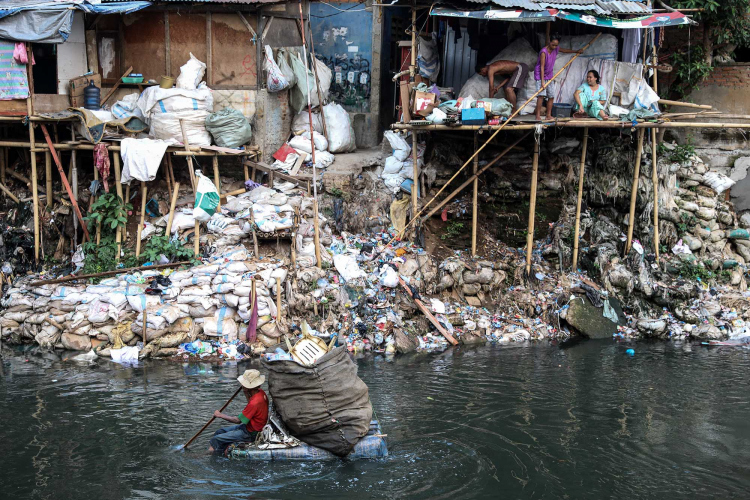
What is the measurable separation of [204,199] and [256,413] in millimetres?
5593

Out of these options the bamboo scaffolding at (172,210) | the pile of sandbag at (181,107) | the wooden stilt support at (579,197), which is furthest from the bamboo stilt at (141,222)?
the wooden stilt support at (579,197)

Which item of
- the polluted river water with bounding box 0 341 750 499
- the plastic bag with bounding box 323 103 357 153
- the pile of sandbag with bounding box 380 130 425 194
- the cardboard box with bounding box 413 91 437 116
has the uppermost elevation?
the cardboard box with bounding box 413 91 437 116

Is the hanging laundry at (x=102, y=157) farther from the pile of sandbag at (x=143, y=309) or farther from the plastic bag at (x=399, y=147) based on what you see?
the plastic bag at (x=399, y=147)

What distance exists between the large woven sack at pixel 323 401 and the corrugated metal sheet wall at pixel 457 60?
25.2 ft

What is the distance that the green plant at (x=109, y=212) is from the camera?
12281 millimetres

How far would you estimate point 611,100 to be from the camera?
12.9 meters

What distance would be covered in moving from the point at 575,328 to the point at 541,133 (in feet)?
11.0

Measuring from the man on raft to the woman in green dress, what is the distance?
25.0 feet

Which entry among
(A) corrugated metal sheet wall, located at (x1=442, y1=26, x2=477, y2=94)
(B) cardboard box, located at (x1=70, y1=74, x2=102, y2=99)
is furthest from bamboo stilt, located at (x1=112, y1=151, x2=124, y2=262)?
(A) corrugated metal sheet wall, located at (x1=442, y1=26, x2=477, y2=94)

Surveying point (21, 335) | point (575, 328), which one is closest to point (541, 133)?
point (575, 328)

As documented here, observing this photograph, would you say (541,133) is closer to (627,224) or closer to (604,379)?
(627,224)

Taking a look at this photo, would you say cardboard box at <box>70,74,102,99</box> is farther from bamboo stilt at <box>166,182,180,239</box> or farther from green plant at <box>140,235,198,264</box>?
green plant at <box>140,235,198,264</box>

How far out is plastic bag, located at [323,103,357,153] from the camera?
14406 millimetres

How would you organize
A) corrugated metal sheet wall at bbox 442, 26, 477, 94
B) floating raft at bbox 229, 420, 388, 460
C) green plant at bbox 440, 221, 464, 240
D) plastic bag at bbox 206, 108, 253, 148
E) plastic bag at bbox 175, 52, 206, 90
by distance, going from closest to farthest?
floating raft at bbox 229, 420, 388, 460 → plastic bag at bbox 206, 108, 253, 148 → plastic bag at bbox 175, 52, 206, 90 → green plant at bbox 440, 221, 464, 240 → corrugated metal sheet wall at bbox 442, 26, 477, 94
